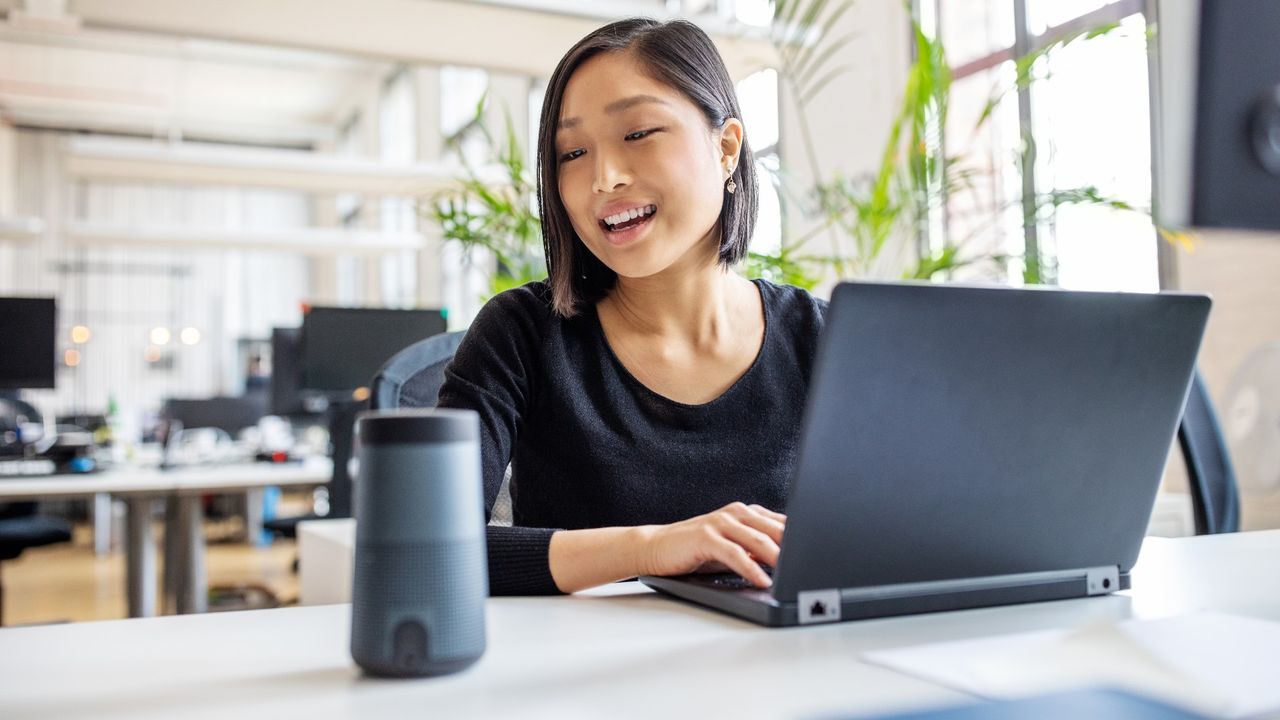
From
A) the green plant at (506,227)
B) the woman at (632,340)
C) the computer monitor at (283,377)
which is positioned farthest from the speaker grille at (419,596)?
the computer monitor at (283,377)

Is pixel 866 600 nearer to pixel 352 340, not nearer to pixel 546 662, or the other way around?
pixel 546 662

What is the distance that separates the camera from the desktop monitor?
563 millimetres

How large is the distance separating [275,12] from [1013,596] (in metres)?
3.65

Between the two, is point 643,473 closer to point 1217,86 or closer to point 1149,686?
point 1149,686

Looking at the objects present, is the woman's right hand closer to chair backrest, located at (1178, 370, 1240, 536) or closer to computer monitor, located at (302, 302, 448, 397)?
chair backrest, located at (1178, 370, 1240, 536)

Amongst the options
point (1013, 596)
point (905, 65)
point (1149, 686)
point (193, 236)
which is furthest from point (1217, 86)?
point (193, 236)

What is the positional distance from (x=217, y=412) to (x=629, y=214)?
607cm

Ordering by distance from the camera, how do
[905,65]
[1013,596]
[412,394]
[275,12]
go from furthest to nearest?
[905,65] → [275,12] → [412,394] → [1013,596]

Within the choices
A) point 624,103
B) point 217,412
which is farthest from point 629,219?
point 217,412

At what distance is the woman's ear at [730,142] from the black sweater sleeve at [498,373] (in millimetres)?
313

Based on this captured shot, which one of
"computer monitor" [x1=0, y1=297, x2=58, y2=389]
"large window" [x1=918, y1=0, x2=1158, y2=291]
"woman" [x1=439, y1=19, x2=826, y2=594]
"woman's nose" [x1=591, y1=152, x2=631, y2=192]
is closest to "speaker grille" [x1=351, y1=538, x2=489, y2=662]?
"woman" [x1=439, y1=19, x2=826, y2=594]

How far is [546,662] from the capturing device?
0.72m

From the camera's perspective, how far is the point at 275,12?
3.82 metres

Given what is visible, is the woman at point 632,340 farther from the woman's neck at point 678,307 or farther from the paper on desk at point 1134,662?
the paper on desk at point 1134,662
